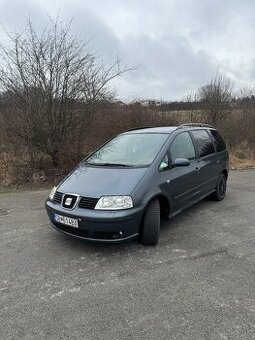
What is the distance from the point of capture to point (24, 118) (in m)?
8.97

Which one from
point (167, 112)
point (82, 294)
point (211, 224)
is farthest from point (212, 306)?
point (167, 112)

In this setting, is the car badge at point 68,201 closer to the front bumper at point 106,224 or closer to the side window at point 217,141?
the front bumper at point 106,224

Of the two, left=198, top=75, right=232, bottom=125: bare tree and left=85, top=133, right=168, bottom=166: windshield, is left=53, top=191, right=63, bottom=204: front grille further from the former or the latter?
left=198, top=75, right=232, bottom=125: bare tree

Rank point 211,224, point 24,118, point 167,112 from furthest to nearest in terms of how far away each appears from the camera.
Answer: point 167,112 → point 24,118 → point 211,224

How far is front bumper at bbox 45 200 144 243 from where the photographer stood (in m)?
4.02

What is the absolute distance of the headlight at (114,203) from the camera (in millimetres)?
4105

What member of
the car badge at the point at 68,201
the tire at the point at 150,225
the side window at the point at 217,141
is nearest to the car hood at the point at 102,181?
the car badge at the point at 68,201

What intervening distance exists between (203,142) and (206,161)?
0.41 metres

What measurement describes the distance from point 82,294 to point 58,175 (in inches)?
246

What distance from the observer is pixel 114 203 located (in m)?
4.12

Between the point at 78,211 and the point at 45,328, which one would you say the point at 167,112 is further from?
the point at 45,328

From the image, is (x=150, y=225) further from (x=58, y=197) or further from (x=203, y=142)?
(x=203, y=142)

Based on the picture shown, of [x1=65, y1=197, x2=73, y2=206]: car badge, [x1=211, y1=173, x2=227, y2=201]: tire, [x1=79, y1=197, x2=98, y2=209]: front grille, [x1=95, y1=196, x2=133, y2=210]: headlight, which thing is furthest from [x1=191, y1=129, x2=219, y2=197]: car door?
[x1=65, y1=197, x2=73, y2=206]: car badge

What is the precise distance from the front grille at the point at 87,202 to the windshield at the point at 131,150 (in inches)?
38.5
